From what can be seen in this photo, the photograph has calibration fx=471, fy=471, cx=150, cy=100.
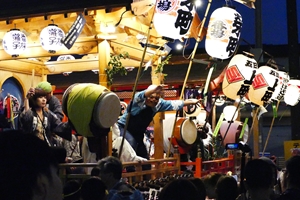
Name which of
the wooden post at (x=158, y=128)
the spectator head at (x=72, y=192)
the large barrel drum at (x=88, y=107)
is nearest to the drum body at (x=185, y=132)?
the wooden post at (x=158, y=128)

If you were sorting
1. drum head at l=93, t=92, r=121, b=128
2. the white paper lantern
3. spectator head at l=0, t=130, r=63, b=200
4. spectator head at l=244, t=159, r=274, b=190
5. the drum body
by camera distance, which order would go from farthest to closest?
the drum body
the white paper lantern
drum head at l=93, t=92, r=121, b=128
spectator head at l=244, t=159, r=274, b=190
spectator head at l=0, t=130, r=63, b=200

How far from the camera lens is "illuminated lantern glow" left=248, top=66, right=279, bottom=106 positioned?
1377 cm

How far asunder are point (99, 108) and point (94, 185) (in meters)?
2.57

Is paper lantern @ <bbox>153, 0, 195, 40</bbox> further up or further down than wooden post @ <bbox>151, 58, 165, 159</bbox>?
further up

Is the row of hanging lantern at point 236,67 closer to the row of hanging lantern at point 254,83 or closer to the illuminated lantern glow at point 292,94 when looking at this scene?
the row of hanging lantern at point 254,83

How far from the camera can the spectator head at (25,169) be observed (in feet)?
5.39

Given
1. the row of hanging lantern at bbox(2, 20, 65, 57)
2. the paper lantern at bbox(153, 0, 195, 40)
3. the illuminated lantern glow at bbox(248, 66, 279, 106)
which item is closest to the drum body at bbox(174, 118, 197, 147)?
the paper lantern at bbox(153, 0, 195, 40)

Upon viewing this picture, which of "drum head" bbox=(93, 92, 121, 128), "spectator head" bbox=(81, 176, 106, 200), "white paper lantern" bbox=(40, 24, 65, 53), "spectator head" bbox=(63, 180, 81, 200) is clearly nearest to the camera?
"spectator head" bbox=(81, 176, 106, 200)

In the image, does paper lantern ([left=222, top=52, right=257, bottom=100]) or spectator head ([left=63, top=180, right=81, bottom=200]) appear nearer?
spectator head ([left=63, top=180, right=81, bottom=200])

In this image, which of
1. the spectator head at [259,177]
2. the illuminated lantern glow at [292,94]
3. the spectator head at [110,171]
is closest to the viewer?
the spectator head at [259,177]

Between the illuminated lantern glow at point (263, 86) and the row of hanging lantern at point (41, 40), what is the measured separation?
6398 mm

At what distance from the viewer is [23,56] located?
10.4 metres

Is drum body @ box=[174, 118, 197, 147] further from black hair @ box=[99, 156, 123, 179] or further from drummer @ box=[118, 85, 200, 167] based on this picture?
black hair @ box=[99, 156, 123, 179]

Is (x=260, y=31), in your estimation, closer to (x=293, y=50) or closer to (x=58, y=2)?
(x=293, y=50)
